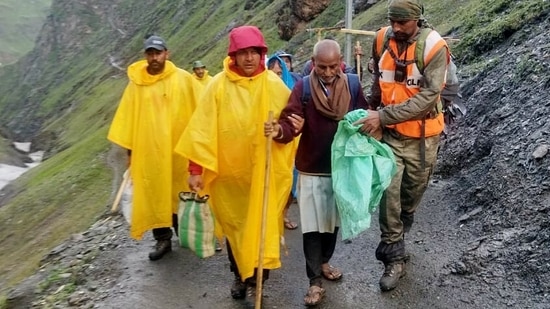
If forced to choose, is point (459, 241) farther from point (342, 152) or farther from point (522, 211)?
point (342, 152)

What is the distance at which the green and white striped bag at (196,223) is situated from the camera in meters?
5.55

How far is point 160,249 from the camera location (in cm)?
698

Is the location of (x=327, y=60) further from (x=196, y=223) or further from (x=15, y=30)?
(x=15, y=30)

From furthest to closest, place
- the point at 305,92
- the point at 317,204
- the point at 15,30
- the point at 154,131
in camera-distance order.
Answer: the point at 15,30 < the point at 154,131 < the point at 317,204 < the point at 305,92

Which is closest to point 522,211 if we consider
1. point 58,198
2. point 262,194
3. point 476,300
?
point 476,300

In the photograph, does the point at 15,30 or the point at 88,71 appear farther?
the point at 15,30

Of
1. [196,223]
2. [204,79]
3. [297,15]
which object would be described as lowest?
[196,223]

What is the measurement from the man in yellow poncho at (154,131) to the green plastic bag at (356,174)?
221cm

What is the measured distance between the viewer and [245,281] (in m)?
5.80

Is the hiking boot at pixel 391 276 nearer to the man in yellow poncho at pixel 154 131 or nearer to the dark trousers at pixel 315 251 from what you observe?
the dark trousers at pixel 315 251

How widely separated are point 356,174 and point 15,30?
19620 centimetres

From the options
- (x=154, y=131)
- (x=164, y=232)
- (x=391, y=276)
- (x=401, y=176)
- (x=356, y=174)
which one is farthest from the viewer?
(x=164, y=232)

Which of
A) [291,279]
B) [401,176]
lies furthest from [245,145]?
[291,279]

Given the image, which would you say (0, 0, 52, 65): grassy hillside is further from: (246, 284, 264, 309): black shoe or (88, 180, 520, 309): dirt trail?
(246, 284, 264, 309): black shoe
